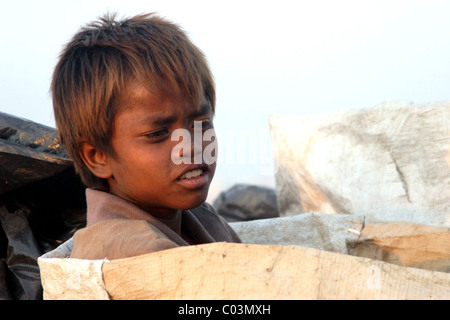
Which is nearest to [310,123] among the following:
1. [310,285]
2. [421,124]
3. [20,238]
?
[421,124]

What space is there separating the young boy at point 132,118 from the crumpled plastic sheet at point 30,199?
417 millimetres

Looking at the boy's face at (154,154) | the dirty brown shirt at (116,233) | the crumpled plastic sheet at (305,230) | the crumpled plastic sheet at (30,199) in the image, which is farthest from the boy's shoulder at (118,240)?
the crumpled plastic sheet at (305,230)

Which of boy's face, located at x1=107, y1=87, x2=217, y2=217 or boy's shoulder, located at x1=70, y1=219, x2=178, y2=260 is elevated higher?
boy's face, located at x1=107, y1=87, x2=217, y2=217

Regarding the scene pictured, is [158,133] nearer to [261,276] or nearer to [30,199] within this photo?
[261,276]

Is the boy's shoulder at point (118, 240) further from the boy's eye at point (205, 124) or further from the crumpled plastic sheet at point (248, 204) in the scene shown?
the crumpled plastic sheet at point (248, 204)

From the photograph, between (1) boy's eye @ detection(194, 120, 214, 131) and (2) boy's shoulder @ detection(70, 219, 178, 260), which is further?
(1) boy's eye @ detection(194, 120, 214, 131)

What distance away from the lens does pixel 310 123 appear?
3.06 meters

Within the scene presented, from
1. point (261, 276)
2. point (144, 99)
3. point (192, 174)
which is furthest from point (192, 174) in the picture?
point (261, 276)

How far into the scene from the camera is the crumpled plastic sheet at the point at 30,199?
204cm

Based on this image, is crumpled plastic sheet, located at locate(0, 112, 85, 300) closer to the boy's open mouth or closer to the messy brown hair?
the messy brown hair

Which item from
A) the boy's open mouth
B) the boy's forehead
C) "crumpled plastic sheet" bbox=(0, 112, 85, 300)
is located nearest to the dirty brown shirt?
the boy's open mouth

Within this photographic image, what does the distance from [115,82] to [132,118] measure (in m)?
0.10

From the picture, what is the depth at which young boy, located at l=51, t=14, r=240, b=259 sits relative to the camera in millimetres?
1551
